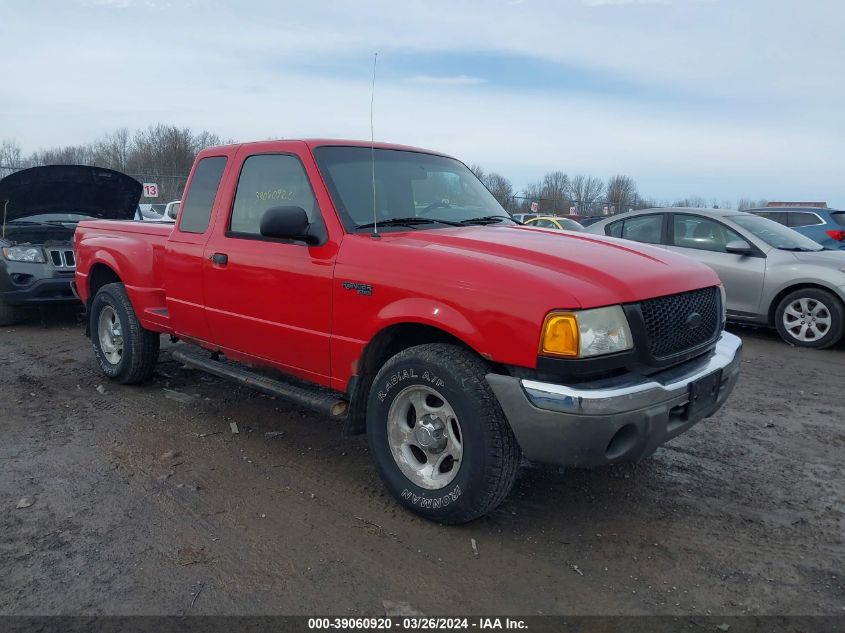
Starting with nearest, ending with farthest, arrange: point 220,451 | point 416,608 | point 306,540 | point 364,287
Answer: point 416,608 < point 306,540 < point 364,287 < point 220,451

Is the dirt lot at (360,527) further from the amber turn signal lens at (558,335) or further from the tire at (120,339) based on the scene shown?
the amber turn signal lens at (558,335)

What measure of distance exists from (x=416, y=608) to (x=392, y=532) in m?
0.62

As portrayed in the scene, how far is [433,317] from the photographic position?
10.5ft

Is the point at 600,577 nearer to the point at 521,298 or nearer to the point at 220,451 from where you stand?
the point at 521,298

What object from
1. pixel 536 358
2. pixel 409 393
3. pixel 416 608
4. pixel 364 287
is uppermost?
pixel 364 287

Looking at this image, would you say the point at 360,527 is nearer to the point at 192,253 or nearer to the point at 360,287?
the point at 360,287

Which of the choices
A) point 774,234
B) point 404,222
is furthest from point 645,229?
point 404,222

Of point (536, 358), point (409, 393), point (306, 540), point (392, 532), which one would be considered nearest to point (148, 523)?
point (306, 540)

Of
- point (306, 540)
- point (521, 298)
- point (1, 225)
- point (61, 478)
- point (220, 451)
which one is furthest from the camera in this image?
point (1, 225)

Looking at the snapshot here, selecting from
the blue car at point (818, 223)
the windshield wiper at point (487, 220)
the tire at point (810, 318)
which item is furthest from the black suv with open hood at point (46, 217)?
the blue car at point (818, 223)

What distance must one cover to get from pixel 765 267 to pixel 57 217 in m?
9.03

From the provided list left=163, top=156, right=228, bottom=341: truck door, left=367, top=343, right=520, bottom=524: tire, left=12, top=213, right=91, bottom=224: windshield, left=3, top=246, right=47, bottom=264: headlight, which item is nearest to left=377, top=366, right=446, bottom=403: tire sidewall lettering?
left=367, top=343, right=520, bottom=524: tire

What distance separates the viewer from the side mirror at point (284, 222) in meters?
3.59

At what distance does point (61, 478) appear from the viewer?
390 cm
